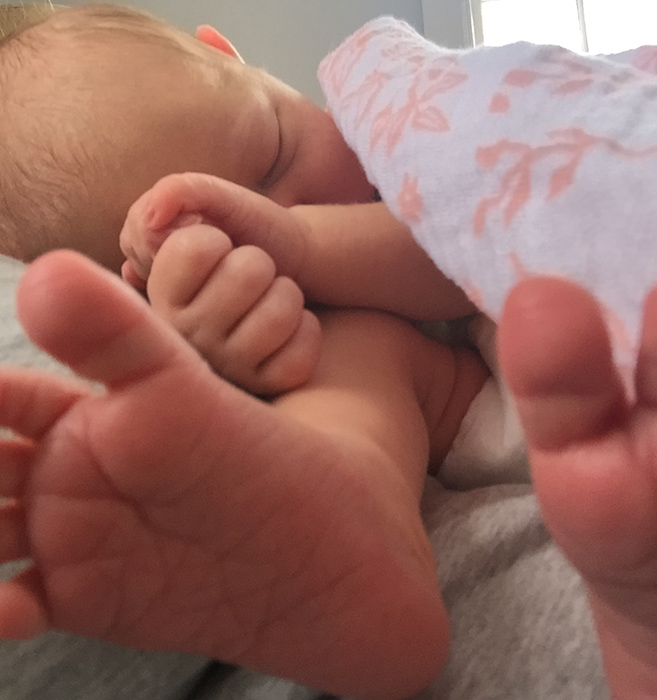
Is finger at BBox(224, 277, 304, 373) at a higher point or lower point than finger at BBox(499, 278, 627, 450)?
lower

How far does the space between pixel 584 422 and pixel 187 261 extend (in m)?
0.33

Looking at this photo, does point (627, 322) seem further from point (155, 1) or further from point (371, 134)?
point (155, 1)

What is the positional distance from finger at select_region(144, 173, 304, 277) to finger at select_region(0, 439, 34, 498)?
24cm

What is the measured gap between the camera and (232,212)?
0.53m

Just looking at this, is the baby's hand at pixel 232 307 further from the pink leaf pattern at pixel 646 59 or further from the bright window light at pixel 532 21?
the bright window light at pixel 532 21

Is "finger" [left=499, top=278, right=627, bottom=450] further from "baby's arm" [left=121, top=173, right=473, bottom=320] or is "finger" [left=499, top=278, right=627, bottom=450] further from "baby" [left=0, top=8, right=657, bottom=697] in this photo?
"baby's arm" [left=121, top=173, right=473, bottom=320]

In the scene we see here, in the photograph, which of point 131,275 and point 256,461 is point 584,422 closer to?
point 256,461

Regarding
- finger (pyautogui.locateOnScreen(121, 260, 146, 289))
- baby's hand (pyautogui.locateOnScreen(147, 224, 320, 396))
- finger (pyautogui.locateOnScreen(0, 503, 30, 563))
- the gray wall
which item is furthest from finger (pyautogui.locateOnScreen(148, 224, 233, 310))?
the gray wall

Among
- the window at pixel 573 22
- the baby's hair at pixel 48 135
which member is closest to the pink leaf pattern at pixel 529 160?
the baby's hair at pixel 48 135

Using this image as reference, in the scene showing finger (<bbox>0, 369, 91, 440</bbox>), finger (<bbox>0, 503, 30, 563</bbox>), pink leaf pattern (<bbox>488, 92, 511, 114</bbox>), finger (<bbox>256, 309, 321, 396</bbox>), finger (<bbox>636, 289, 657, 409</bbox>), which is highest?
pink leaf pattern (<bbox>488, 92, 511, 114</bbox>)

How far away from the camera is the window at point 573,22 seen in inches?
60.9

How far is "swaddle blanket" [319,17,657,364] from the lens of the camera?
347 millimetres

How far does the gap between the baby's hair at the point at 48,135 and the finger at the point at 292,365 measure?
0.25 m

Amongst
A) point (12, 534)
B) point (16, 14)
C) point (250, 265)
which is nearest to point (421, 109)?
point (250, 265)
